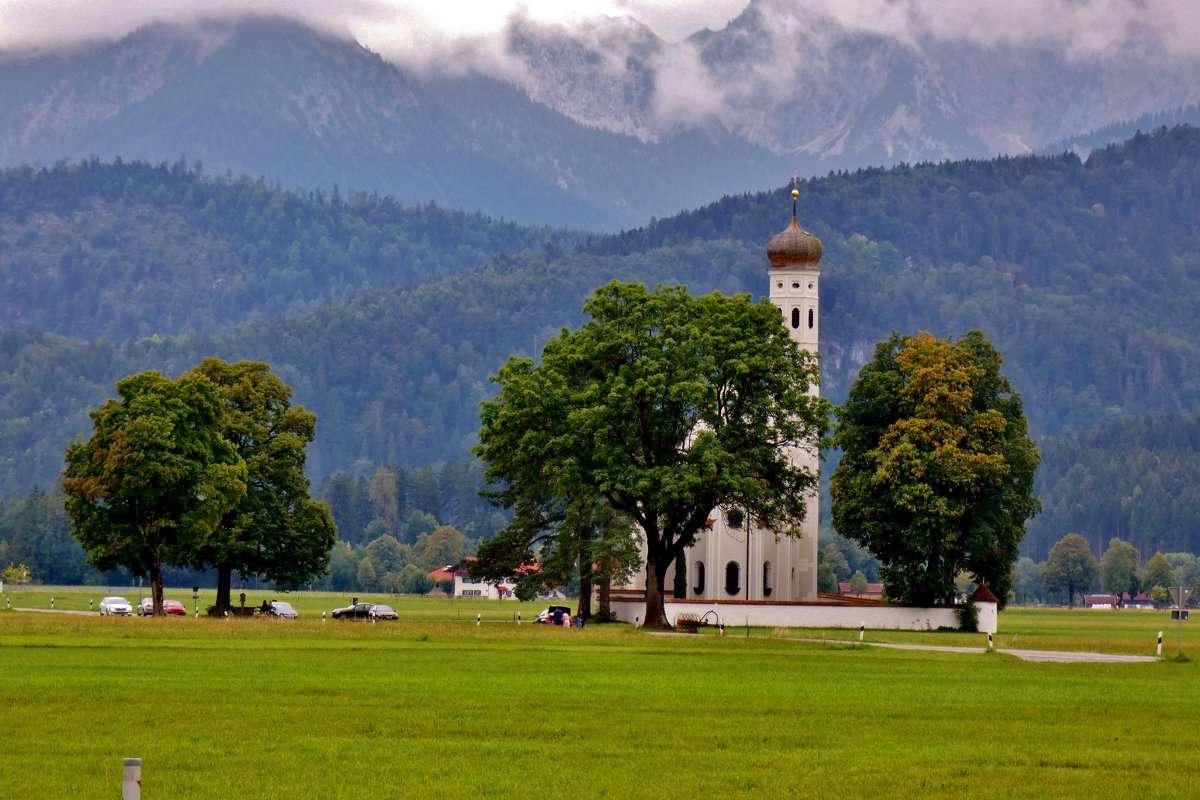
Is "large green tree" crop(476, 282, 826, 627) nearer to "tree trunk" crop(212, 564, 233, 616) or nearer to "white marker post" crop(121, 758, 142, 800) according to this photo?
"tree trunk" crop(212, 564, 233, 616)

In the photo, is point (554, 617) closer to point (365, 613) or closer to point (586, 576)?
point (586, 576)

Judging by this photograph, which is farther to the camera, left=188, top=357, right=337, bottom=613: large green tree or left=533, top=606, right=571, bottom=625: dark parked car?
left=188, top=357, right=337, bottom=613: large green tree

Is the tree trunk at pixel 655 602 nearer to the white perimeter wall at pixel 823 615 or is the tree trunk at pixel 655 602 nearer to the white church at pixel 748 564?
the white perimeter wall at pixel 823 615

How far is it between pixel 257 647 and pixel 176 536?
1314 inches

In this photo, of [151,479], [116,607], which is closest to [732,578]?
[116,607]

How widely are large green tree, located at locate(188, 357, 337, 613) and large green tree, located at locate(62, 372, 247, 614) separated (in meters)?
3.77

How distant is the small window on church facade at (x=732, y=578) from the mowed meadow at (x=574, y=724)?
5382 cm

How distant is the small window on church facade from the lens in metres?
120

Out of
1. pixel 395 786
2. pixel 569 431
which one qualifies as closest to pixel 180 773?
pixel 395 786

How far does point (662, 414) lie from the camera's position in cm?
9262

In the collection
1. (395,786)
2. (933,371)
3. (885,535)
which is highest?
(933,371)

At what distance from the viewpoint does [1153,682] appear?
2179 inches

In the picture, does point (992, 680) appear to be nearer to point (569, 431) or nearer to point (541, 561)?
point (569, 431)

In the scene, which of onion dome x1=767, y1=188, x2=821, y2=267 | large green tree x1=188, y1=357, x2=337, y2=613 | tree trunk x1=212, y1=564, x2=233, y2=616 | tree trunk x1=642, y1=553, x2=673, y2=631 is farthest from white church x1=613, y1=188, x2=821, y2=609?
tree trunk x1=212, y1=564, x2=233, y2=616
